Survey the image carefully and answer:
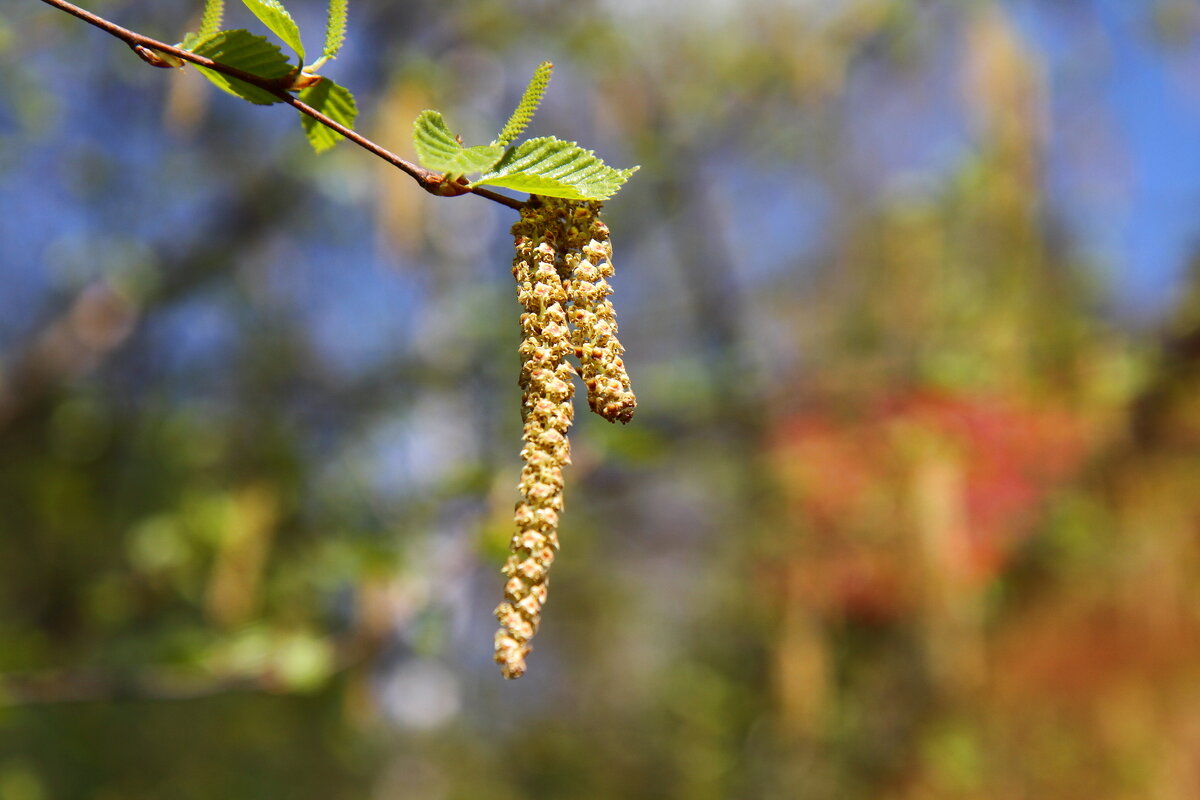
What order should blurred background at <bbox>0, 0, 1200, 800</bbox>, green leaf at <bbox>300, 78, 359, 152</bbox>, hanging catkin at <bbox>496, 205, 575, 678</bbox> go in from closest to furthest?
hanging catkin at <bbox>496, 205, 575, 678</bbox> → green leaf at <bbox>300, 78, 359, 152</bbox> → blurred background at <bbox>0, 0, 1200, 800</bbox>

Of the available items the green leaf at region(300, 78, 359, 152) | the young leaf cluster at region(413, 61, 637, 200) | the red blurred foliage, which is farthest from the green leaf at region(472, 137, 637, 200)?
the red blurred foliage

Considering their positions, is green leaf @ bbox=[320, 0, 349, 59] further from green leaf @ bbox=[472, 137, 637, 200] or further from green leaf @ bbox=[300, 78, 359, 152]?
green leaf @ bbox=[472, 137, 637, 200]

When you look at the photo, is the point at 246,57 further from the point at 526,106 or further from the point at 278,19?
the point at 526,106

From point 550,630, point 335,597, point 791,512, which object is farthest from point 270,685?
point 550,630

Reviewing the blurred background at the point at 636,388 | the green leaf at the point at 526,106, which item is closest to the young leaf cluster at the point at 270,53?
the green leaf at the point at 526,106

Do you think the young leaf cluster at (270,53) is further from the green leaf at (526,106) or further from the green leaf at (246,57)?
the green leaf at (526,106)

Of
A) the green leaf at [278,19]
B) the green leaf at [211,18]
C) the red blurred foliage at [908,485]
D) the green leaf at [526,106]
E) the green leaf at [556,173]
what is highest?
the red blurred foliage at [908,485]

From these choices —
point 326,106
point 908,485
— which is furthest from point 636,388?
point 326,106
